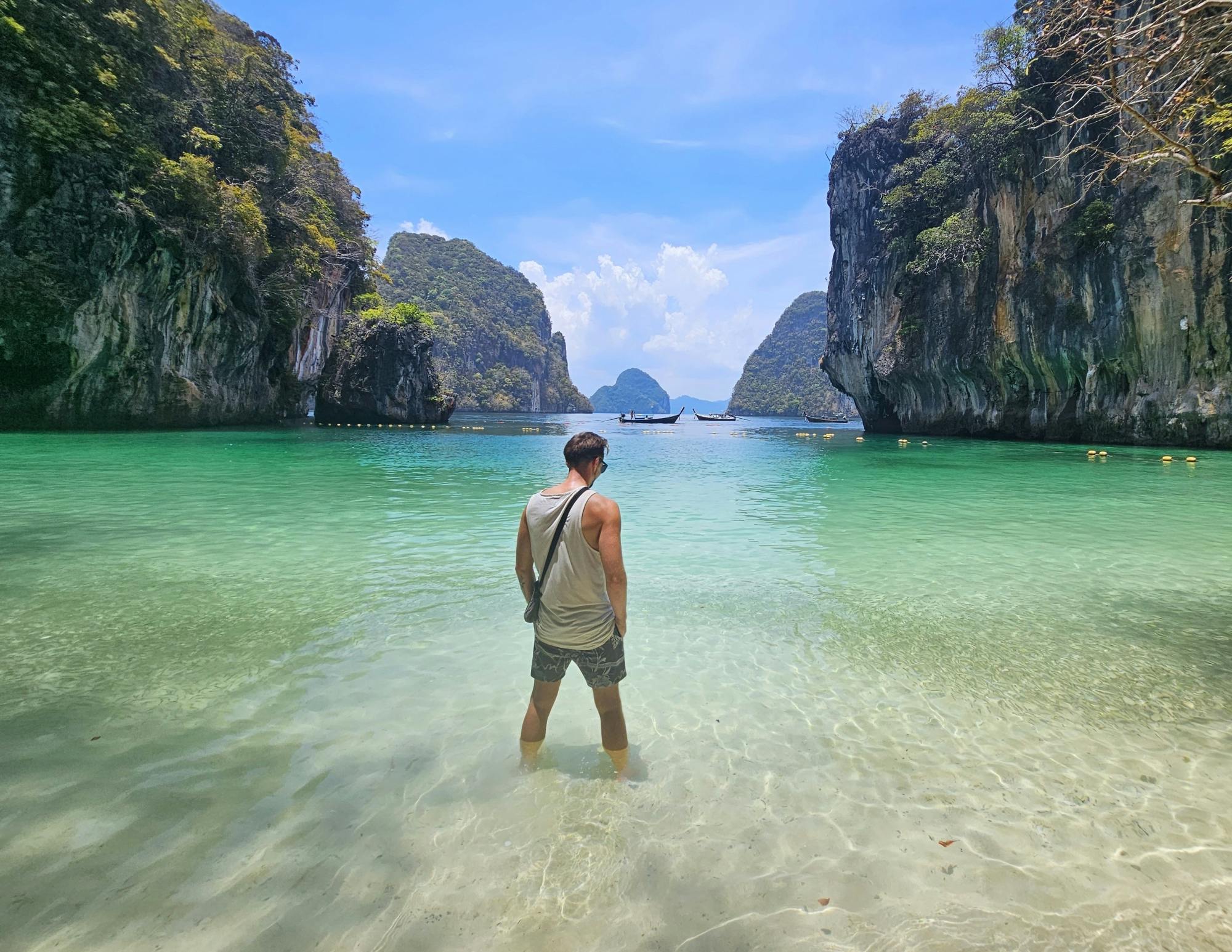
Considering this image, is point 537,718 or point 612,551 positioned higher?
point 612,551

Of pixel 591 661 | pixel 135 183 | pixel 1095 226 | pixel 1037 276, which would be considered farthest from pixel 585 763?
pixel 1037 276

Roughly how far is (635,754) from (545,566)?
1.11 metres

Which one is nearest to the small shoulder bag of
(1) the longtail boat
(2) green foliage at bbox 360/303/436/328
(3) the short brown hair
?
(3) the short brown hair

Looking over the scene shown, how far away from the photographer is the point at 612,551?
254cm

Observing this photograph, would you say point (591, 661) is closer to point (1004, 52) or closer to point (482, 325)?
point (1004, 52)

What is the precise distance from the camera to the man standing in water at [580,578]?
257cm

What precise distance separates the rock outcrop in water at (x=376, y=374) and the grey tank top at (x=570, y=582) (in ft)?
137

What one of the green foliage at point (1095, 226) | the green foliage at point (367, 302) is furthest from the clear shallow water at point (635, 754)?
the green foliage at point (367, 302)

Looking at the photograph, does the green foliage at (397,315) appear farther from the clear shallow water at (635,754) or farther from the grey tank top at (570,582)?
the grey tank top at (570,582)

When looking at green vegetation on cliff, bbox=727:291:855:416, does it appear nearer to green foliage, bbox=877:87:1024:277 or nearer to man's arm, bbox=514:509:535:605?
green foliage, bbox=877:87:1024:277

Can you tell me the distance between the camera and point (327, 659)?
4.07 metres

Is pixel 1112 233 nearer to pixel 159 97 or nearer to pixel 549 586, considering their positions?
pixel 549 586

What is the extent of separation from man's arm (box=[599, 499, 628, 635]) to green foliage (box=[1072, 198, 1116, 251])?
2833 centimetres

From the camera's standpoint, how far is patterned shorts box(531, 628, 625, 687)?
2697 mm
